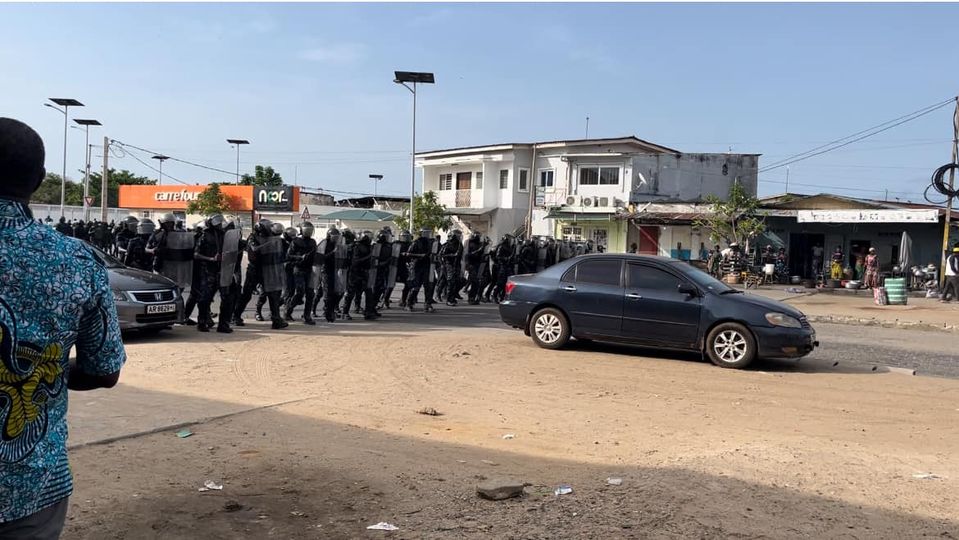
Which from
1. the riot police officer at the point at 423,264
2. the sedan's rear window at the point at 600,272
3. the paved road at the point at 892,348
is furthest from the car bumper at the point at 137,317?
the paved road at the point at 892,348

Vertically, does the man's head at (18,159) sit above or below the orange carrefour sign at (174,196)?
below

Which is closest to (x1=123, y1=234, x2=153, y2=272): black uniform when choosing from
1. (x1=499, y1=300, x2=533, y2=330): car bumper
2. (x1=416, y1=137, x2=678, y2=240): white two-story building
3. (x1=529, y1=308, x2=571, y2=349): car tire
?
(x1=499, y1=300, x2=533, y2=330): car bumper

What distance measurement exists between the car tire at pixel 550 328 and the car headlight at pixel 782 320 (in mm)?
2807

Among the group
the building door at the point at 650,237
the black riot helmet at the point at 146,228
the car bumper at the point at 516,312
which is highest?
the building door at the point at 650,237

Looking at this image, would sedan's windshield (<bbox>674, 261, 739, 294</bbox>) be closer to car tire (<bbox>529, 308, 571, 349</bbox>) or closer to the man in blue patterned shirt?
car tire (<bbox>529, 308, 571, 349</bbox>)

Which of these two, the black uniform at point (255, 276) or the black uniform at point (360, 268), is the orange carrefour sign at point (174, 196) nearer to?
the black uniform at point (360, 268)

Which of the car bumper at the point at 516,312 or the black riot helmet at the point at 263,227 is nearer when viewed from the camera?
the car bumper at the point at 516,312

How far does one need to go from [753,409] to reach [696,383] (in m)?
1.29

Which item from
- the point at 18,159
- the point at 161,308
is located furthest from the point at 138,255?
the point at 18,159

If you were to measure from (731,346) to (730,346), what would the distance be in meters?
0.01

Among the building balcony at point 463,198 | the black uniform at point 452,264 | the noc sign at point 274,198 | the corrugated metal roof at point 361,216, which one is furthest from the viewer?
the noc sign at point 274,198

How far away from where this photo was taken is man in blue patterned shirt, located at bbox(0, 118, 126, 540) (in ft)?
6.77

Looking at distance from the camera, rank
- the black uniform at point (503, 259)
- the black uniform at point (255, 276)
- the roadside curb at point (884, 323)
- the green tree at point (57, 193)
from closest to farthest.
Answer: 1. the black uniform at point (255, 276)
2. the roadside curb at point (884, 323)
3. the black uniform at point (503, 259)
4. the green tree at point (57, 193)

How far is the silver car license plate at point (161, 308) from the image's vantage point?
421 inches
